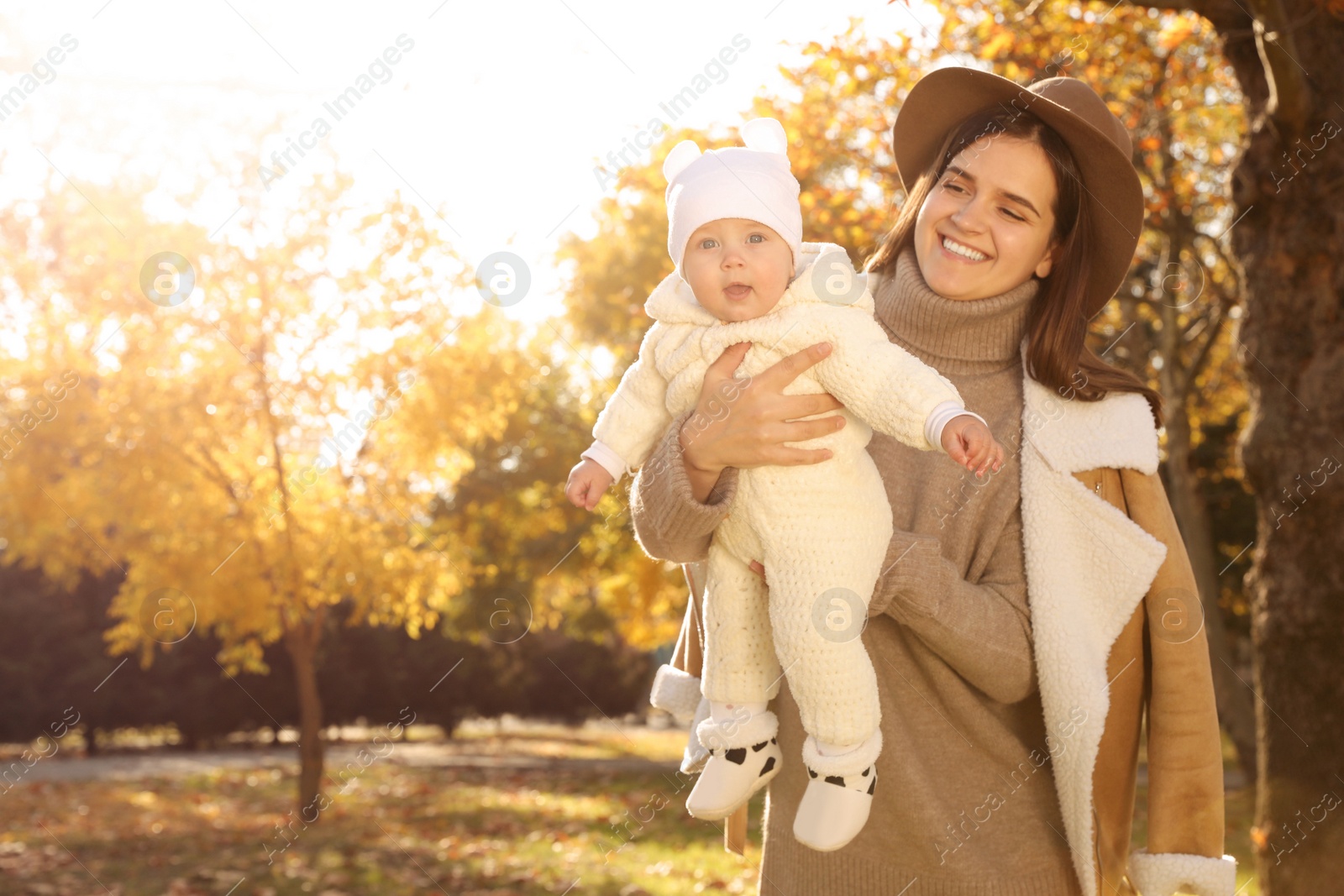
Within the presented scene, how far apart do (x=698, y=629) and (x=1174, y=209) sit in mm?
9282

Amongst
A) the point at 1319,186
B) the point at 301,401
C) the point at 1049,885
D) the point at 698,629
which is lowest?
the point at 1049,885

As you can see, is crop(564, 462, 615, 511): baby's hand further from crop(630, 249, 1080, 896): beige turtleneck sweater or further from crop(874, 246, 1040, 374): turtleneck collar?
crop(874, 246, 1040, 374): turtleneck collar

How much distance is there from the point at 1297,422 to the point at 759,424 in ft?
12.1

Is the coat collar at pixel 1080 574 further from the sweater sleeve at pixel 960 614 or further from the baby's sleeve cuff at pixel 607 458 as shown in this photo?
the baby's sleeve cuff at pixel 607 458

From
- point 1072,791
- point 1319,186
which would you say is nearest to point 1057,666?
point 1072,791

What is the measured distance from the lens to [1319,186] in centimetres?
455

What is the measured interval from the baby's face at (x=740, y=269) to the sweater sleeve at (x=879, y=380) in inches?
5.6

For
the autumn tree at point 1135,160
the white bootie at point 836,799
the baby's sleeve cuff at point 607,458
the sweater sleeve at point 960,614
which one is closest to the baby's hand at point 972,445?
the sweater sleeve at point 960,614

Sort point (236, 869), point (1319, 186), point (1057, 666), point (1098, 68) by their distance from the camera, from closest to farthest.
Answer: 1. point (1057, 666)
2. point (1319, 186)
3. point (236, 869)
4. point (1098, 68)

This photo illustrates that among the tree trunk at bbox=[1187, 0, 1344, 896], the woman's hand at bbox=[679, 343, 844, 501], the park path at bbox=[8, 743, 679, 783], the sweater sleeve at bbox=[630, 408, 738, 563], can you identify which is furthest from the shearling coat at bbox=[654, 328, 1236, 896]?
the park path at bbox=[8, 743, 679, 783]

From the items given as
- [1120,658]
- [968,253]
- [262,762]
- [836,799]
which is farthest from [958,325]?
[262,762]

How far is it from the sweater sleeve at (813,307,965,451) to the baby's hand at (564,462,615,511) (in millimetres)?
496

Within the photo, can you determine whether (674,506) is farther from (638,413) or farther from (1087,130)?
(1087,130)

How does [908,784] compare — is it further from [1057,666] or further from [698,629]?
[698,629]
